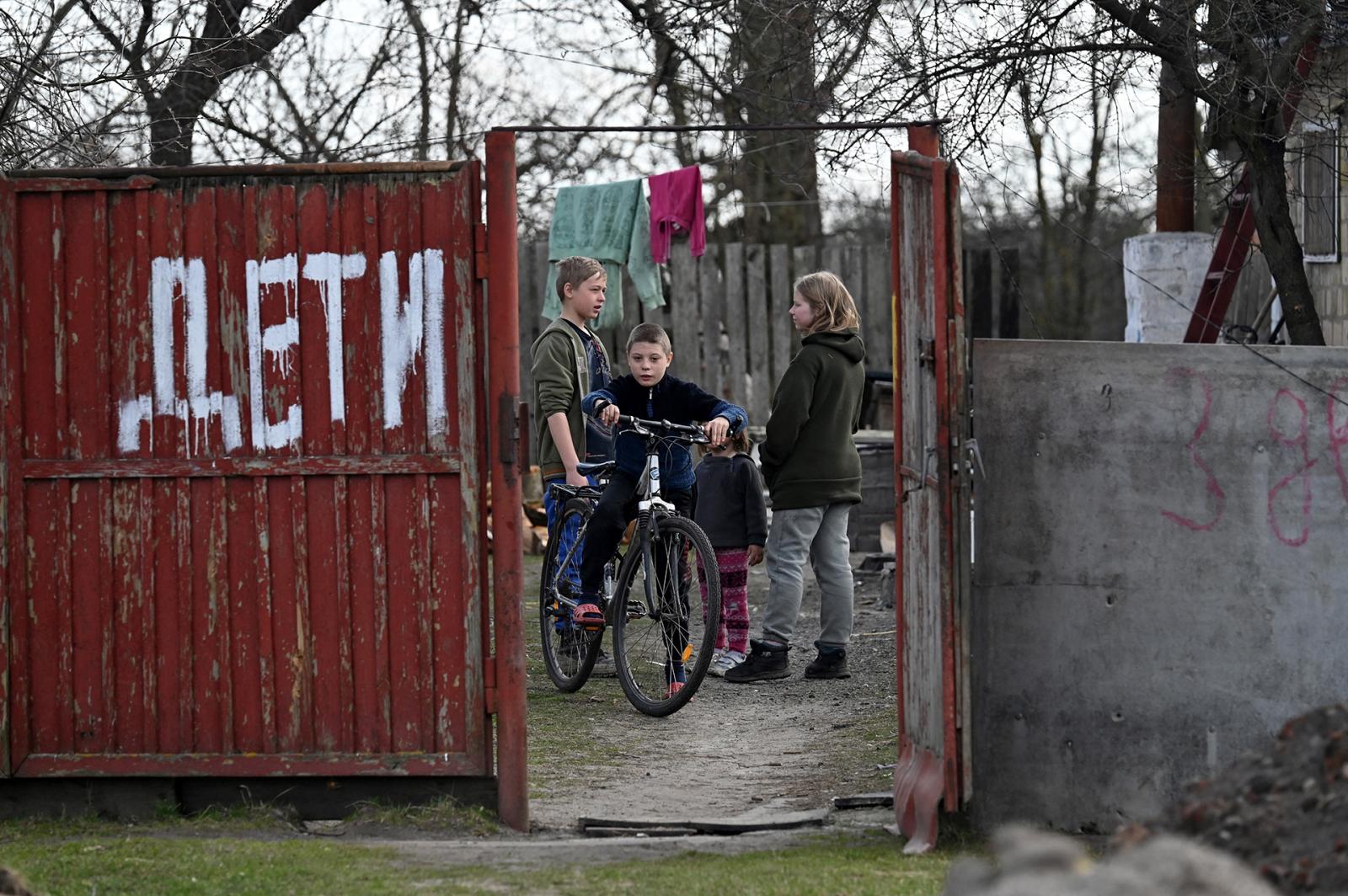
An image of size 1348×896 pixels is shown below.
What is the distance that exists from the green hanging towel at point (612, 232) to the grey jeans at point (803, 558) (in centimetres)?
723

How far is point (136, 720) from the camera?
5270 millimetres

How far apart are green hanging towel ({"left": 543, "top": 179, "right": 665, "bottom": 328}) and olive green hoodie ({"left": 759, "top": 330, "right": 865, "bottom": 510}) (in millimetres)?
7249

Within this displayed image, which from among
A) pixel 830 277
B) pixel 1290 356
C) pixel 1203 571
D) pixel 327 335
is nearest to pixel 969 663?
pixel 1203 571

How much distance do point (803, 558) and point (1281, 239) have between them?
3.92 meters

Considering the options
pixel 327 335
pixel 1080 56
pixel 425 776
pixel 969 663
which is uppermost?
pixel 1080 56

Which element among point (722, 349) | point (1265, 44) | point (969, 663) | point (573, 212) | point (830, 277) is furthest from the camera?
point (722, 349)

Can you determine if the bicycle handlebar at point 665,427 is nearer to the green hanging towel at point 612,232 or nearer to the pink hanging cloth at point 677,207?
the pink hanging cloth at point 677,207

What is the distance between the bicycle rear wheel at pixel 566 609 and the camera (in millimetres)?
7930

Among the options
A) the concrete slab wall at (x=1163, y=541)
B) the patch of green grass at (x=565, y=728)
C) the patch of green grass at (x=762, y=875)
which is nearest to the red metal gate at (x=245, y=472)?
the patch of green grass at (x=762, y=875)

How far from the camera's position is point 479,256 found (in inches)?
202

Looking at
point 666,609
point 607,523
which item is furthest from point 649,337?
point 666,609

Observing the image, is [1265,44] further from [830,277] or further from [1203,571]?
[1203,571]

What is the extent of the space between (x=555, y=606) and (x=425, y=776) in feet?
9.18

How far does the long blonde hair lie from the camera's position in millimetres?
7746
